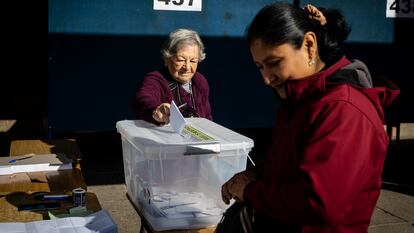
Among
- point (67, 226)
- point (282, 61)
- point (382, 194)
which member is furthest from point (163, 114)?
point (382, 194)

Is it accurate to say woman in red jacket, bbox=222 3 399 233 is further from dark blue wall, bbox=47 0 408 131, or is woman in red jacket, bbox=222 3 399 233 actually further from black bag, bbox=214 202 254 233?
dark blue wall, bbox=47 0 408 131

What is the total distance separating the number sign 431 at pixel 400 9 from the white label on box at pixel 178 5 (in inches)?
78.8

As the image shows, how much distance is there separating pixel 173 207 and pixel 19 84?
4.65 m

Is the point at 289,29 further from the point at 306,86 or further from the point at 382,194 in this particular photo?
the point at 382,194

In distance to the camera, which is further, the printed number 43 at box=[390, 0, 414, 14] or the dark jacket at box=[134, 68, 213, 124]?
the printed number 43 at box=[390, 0, 414, 14]

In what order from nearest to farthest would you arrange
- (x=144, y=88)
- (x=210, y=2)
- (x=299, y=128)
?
(x=299, y=128)
(x=144, y=88)
(x=210, y=2)

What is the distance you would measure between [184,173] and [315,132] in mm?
799

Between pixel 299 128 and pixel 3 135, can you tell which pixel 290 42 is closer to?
pixel 299 128

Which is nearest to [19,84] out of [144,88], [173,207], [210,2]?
[210,2]

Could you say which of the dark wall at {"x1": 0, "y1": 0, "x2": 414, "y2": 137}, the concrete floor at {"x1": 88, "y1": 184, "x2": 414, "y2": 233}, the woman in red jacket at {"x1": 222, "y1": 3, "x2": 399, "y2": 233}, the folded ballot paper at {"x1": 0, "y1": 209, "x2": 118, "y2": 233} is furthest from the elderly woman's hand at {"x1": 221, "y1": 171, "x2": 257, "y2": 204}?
the dark wall at {"x1": 0, "y1": 0, "x2": 414, "y2": 137}

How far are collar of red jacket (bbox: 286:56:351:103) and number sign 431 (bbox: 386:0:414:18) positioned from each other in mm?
4546

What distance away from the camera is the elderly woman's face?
2893 millimetres

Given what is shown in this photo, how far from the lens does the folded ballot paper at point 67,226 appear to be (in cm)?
175

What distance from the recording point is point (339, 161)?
1.22m
